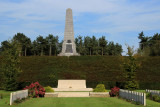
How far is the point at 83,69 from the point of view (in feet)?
166

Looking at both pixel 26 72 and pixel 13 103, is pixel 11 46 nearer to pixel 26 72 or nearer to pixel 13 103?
pixel 26 72

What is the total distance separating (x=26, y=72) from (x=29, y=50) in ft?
153

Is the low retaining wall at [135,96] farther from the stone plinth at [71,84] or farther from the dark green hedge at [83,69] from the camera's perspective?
the dark green hedge at [83,69]

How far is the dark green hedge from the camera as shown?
45.5 metres

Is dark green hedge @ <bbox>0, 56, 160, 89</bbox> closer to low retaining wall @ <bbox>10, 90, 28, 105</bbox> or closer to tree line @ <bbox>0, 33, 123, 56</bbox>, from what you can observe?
low retaining wall @ <bbox>10, 90, 28, 105</bbox>

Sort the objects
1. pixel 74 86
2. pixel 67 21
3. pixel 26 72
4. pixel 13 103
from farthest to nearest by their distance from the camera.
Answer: pixel 67 21
pixel 26 72
pixel 74 86
pixel 13 103

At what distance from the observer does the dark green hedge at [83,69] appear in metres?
45.5

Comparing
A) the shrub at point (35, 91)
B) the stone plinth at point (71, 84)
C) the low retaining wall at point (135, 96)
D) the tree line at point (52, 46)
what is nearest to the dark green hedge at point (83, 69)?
the stone plinth at point (71, 84)

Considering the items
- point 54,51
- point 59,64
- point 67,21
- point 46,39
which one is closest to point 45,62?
point 59,64

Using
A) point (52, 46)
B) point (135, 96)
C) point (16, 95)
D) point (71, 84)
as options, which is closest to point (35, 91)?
point (16, 95)

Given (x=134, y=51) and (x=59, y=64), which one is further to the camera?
(x=59, y=64)

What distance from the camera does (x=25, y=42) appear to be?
87.2m

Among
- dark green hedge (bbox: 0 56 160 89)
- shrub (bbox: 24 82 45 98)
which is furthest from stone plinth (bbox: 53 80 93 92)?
shrub (bbox: 24 82 45 98)

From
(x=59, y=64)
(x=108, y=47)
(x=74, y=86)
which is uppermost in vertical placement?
(x=108, y=47)
